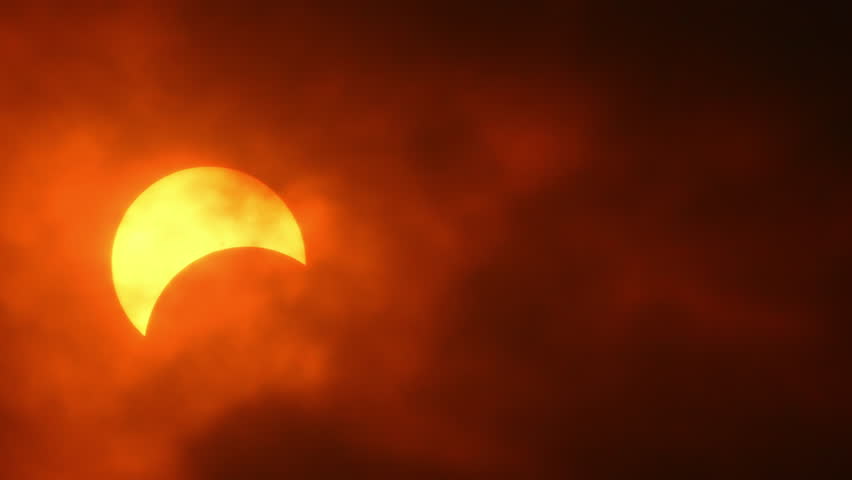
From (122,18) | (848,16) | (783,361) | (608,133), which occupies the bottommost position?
(783,361)

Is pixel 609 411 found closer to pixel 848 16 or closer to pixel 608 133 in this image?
pixel 608 133

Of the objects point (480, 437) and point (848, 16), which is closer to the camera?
point (848, 16)

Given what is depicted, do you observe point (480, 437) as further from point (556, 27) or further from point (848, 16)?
point (848, 16)

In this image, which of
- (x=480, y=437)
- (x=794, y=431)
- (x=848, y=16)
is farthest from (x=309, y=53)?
(x=794, y=431)

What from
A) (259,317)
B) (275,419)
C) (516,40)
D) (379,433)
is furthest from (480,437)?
(516,40)

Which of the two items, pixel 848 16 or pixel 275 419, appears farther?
pixel 275 419

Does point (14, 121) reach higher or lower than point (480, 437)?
higher
